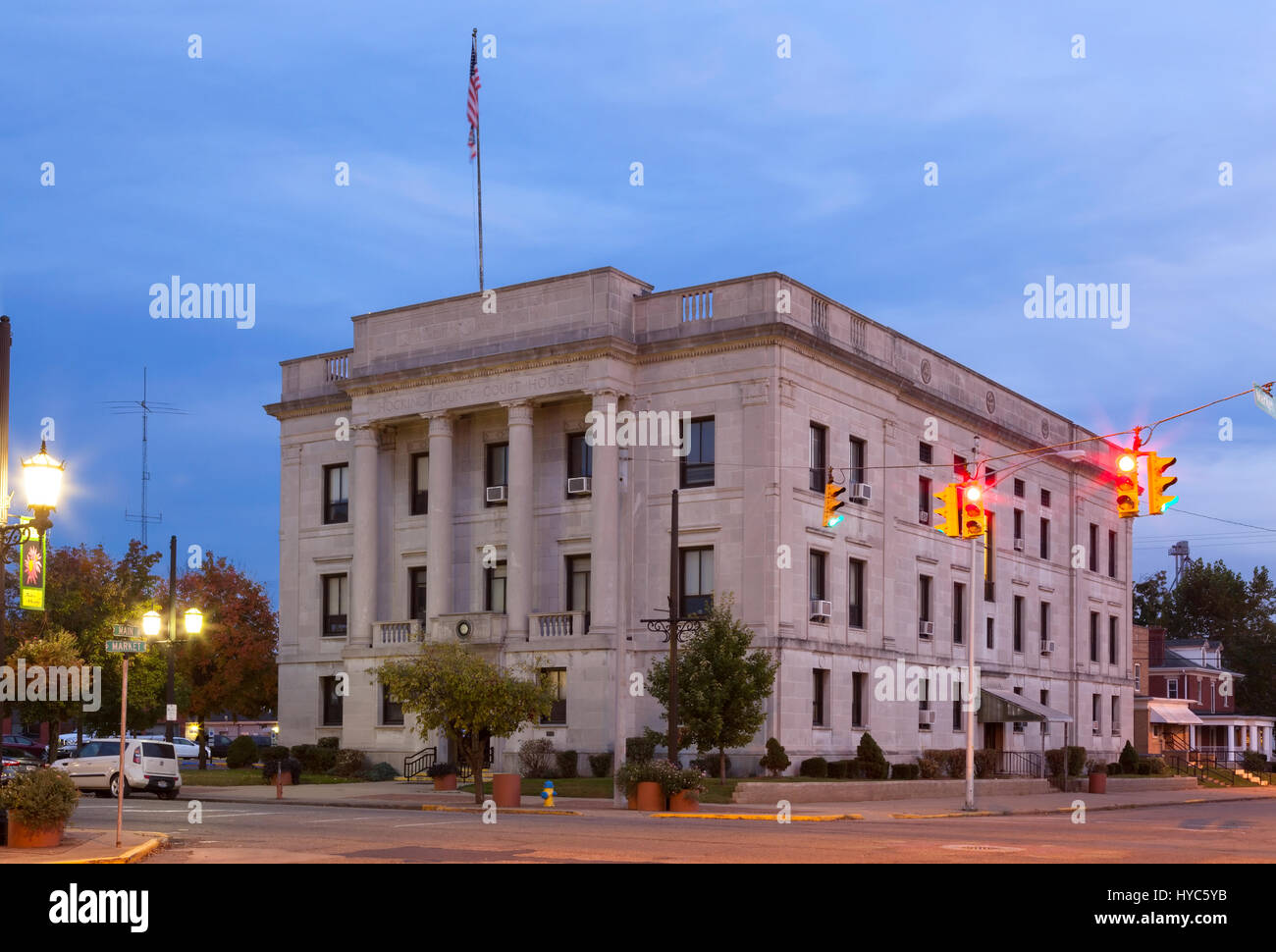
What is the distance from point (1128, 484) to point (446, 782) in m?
23.3

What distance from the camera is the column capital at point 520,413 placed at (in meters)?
49.5

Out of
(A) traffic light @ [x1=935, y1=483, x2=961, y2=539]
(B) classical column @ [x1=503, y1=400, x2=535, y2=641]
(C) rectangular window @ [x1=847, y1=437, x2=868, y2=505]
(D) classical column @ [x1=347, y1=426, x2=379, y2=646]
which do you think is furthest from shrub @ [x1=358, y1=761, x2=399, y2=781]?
(A) traffic light @ [x1=935, y1=483, x2=961, y2=539]

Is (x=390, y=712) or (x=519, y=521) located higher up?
(x=519, y=521)

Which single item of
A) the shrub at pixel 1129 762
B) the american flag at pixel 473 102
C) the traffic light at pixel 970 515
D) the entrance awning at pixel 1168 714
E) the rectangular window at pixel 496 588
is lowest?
the shrub at pixel 1129 762

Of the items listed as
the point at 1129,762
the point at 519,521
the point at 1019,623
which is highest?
the point at 519,521

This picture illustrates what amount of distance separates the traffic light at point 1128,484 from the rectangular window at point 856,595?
927 inches

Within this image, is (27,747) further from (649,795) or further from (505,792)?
(649,795)

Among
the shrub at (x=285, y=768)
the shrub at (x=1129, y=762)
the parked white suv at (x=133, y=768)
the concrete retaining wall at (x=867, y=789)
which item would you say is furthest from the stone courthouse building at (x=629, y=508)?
the parked white suv at (x=133, y=768)

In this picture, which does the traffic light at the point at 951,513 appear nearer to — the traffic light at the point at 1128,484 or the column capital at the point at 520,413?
the traffic light at the point at 1128,484

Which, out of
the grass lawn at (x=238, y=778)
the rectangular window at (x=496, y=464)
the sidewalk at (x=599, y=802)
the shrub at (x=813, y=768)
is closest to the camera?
the sidewalk at (x=599, y=802)

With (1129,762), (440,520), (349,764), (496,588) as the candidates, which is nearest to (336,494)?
(440,520)

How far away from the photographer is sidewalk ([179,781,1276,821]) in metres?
35.0

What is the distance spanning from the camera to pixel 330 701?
5569cm
